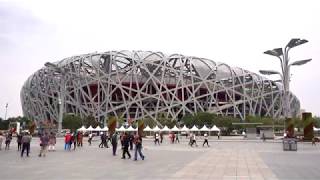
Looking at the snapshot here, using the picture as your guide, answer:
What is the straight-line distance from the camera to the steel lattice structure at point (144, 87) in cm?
9569

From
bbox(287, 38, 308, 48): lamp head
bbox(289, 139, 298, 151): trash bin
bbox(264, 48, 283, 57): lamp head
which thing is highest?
bbox(287, 38, 308, 48): lamp head

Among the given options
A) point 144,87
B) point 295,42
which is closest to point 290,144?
point 295,42

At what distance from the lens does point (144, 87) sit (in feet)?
318

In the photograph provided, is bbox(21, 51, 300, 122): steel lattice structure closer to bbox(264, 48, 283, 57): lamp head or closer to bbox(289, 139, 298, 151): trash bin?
bbox(264, 48, 283, 57): lamp head

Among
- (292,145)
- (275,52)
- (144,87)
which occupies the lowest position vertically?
(292,145)

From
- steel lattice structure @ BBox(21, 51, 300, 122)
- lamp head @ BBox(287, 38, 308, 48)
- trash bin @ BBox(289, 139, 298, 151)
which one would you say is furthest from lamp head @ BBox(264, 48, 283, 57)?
steel lattice structure @ BBox(21, 51, 300, 122)

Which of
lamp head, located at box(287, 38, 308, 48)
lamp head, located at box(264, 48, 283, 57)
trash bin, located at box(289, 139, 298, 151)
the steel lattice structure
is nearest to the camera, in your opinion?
trash bin, located at box(289, 139, 298, 151)

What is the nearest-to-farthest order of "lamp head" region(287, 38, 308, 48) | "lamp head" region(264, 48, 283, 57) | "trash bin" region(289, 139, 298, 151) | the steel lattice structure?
"trash bin" region(289, 139, 298, 151)
"lamp head" region(287, 38, 308, 48)
"lamp head" region(264, 48, 283, 57)
the steel lattice structure

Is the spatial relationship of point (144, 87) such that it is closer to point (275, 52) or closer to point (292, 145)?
point (275, 52)

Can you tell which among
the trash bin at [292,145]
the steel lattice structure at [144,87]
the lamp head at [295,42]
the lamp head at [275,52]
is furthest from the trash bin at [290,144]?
the steel lattice structure at [144,87]

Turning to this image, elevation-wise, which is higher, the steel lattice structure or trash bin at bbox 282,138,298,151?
the steel lattice structure

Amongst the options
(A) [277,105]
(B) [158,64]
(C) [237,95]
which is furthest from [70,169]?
(A) [277,105]

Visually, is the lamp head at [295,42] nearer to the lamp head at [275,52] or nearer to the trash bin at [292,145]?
the lamp head at [275,52]

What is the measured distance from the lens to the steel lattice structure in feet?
314
